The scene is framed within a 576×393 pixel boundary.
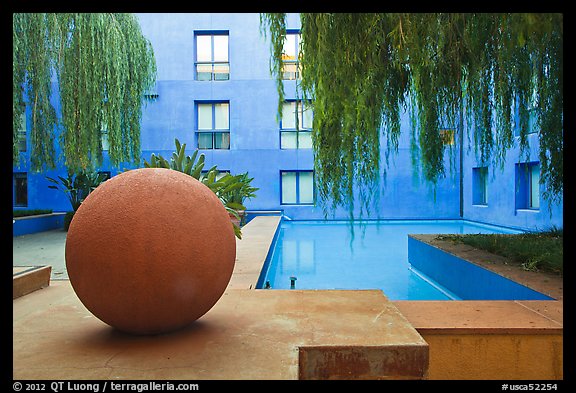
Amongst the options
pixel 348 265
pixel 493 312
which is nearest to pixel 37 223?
pixel 348 265

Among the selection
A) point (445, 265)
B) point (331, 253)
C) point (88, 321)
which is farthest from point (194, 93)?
point (88, 321)

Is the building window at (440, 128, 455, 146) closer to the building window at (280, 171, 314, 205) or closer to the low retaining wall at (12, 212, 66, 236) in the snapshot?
the low retaining wall at (12, 212, 66, 236)

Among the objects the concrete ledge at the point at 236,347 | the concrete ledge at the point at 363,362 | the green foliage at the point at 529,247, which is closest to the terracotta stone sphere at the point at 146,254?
the concrete ledge at the point at 236,347

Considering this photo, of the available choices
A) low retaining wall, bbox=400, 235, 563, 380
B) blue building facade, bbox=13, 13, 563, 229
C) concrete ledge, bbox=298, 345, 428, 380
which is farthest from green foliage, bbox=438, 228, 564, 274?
blue building facade, bbox=13, 13, 563, 229

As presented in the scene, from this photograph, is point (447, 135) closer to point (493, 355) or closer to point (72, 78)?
point (493, 355)

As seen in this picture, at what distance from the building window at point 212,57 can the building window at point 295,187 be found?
5865mm

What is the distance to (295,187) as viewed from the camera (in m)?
20.0

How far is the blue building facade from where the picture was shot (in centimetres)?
1916

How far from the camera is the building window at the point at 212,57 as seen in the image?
19578mm

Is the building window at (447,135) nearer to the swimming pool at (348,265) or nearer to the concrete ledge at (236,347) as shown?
the swimming pool at (348,265)

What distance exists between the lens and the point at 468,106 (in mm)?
5762

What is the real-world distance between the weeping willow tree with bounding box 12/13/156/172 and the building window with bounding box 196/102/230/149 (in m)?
7.08

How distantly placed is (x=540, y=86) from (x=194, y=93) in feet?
53.6

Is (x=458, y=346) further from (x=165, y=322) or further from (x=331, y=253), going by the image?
(x=331, y=253)
